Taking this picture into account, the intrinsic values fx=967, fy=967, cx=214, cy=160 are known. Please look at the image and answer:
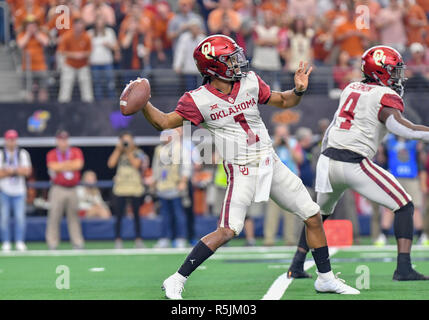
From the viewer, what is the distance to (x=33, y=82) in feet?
60.3

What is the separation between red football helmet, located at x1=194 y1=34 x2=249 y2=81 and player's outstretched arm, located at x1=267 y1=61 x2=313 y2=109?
367 millimetres

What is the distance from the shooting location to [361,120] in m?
8.91

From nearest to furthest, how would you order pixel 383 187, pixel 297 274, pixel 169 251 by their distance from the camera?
pixel 383 187 → pixel 297 274 → pixel 169 251

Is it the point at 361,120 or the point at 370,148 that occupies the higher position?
the point at 361,120

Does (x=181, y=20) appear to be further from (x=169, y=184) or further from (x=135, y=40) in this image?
(x=169, y=184)

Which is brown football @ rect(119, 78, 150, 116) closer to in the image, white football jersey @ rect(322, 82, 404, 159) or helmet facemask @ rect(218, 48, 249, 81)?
helmet facemask @ rect(218, 48, 249, 81)

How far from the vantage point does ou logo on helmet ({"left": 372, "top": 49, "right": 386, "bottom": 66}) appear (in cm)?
891

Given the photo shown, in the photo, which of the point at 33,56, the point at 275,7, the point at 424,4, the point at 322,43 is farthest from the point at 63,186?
the point at 424,4

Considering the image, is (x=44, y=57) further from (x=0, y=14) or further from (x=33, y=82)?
(x=0, y=14)

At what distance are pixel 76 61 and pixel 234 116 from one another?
996 cm

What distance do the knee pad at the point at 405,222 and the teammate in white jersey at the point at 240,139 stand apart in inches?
39.6
